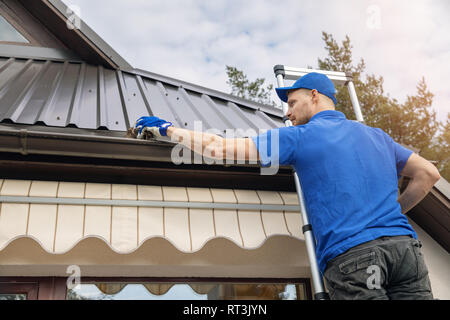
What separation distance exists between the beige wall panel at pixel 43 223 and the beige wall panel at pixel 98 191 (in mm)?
270

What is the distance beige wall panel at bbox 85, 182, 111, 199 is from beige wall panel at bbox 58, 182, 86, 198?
0.04 metres

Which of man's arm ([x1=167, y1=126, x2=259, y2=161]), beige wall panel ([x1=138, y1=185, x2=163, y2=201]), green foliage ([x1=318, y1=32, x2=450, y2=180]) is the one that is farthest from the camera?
green foliage ([x1=318, y1=32, x2=450, y2=180])

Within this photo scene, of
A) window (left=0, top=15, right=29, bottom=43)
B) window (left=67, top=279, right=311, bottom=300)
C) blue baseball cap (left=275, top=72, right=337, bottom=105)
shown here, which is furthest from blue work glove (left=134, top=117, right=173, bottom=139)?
window (left=0, top=15, right=29, bottom=43)

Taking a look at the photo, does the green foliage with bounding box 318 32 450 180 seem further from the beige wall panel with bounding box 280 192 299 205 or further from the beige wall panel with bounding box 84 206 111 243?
the beige wall panel with bounding box 84 206 111 243

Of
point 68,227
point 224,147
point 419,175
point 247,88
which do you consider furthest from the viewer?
point 247,88

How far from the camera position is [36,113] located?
156 inches

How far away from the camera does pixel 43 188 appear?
3.28 meters

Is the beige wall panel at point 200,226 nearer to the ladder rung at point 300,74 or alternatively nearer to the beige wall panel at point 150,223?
the beige wall panel at point 150,223

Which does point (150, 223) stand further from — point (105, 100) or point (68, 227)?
point (105, 100)

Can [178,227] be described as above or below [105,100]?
below

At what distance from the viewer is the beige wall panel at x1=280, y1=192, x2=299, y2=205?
12.1 ft

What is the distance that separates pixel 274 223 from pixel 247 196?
33 centimetres

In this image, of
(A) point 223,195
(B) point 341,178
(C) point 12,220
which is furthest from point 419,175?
(C) point 12,220

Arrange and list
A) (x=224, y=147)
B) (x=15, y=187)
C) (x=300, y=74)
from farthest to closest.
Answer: (x=300, y=74) < (x=15, y=187) < (x=224, y=147)
